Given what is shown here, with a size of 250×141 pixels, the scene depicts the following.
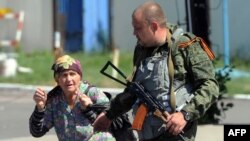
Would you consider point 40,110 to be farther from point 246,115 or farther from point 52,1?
point 52,1

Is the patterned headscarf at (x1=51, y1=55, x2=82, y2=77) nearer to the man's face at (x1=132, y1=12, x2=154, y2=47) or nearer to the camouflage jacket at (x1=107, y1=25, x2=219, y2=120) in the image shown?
the camouflage jacket at (x1=107, y1=25, x2=219, y2=120)

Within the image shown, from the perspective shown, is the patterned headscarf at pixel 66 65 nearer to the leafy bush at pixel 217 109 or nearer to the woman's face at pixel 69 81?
the woman's face at pixel 69 81

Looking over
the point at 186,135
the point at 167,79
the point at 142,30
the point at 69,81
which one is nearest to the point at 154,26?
the point at 142,30

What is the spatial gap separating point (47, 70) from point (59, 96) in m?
10.5

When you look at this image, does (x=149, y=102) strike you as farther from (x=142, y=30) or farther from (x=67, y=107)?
(x=67, y=107)

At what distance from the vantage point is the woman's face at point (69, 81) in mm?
4891

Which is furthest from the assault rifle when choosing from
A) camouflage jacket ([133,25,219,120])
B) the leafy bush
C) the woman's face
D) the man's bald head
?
the leafy bush

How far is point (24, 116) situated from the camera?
436 inches

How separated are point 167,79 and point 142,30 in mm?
308

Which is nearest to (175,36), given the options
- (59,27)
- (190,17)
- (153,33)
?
(153,33)

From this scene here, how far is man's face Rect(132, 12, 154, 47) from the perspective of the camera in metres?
4.00

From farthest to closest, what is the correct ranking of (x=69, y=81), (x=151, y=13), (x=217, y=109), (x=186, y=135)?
(x=217, y=109), (x=69, y=81), (x=186, y=135), (x=151, y=13)

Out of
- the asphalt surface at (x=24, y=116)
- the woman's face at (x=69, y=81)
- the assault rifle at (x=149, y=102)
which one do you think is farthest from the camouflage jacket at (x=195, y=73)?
the asphalt surface at (x=24, y=116)

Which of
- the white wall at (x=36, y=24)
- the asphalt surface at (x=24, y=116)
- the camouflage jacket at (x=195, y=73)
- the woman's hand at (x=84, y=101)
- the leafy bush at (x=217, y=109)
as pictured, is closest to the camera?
the camouflage jacket at (x=195, y=73)
